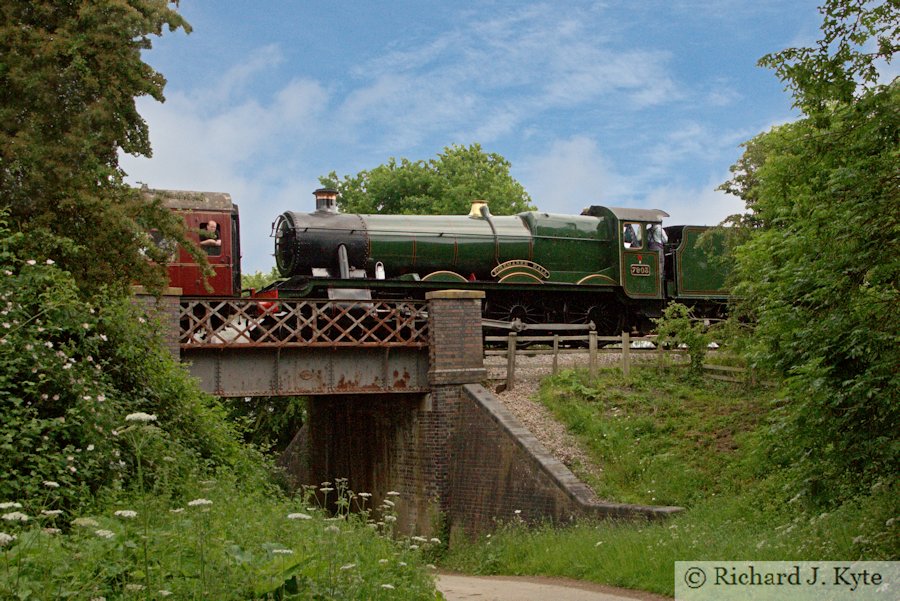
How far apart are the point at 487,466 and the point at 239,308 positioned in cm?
585

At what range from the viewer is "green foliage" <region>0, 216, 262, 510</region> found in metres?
10.7

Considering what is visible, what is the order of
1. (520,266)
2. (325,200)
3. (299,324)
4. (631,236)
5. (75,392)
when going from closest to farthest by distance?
1. (75,392)
2. (299,324)
3. (325,200)
4. (520,266)
5. (631,236)

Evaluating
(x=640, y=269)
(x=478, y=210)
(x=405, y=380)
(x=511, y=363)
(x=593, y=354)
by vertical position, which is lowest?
(x=405, y=380)

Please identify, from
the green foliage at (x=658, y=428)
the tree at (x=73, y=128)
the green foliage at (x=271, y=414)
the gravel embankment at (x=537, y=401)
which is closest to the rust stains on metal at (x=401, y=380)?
the gravel embankment at (x=537, y=401)

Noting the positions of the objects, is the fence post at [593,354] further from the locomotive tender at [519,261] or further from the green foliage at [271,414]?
the green foliage at [271,414]

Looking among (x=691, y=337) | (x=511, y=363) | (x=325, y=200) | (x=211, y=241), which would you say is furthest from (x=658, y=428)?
(x=211, y=241)

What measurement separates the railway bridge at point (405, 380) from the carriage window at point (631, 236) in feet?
20.2

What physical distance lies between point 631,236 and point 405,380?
8159mm

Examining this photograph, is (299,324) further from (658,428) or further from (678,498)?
(678,498)

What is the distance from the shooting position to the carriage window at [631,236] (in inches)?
1026

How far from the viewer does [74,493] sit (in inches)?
416

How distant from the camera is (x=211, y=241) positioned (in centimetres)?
2138

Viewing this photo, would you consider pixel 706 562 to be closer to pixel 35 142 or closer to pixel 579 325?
pixel 35 142

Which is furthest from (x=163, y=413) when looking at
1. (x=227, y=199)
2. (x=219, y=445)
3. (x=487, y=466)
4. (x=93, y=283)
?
(x=227, y=199)
